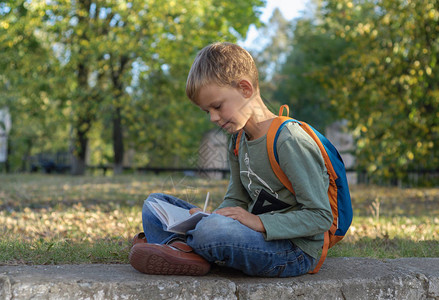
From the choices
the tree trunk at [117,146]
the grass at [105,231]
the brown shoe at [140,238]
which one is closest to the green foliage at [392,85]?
the grass at [105,231]

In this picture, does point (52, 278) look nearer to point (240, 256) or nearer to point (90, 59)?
point (240, 256)

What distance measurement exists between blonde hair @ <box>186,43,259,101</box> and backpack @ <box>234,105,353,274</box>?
0.30 m

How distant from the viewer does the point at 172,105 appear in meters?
16.3

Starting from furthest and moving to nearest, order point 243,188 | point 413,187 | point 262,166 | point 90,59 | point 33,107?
1. point 33,107
2. point 90,59
3. point 413,187
4. point 243,188
5. point 262,166

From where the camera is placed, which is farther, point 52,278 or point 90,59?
point 90,59

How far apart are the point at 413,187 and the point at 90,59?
387 inches

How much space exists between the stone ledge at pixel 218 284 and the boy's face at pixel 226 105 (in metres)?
0.80

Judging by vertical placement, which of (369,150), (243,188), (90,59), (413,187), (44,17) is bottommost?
(413,187)

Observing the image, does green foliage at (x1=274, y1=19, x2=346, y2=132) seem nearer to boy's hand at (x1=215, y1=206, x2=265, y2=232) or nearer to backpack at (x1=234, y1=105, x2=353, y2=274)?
backpack at (x1=234, y1=105, x2=353, y2=274)

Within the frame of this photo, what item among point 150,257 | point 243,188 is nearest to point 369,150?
point 243,188

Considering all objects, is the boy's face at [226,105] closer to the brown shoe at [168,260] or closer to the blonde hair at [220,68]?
the blonde hair at [220,68]

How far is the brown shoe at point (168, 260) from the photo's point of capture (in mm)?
2266

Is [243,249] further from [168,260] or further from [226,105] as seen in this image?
[226,105]

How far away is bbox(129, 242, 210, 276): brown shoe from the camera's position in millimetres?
2266
